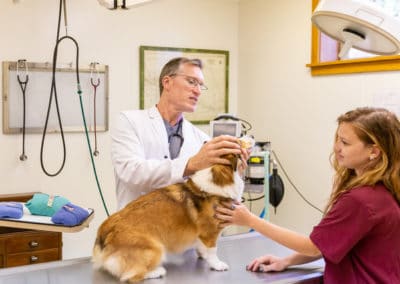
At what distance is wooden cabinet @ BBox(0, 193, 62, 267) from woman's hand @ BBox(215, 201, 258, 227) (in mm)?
1913

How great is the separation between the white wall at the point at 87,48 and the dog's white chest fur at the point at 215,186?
83.0 inches

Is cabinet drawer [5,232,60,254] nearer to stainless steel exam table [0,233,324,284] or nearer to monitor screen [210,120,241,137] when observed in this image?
monitor screen [210,120,241,137]

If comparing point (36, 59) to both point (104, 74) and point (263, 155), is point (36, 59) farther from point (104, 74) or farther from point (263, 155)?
point (263, 155)

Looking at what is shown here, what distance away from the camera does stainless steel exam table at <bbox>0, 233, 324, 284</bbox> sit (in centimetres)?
135

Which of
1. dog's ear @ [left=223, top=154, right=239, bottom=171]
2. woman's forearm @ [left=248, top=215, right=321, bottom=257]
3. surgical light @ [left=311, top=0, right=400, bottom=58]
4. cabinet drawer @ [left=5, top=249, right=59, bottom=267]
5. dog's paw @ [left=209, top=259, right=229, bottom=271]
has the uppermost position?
surgical light @ [left=311, top=0, right=400, bottom=58]

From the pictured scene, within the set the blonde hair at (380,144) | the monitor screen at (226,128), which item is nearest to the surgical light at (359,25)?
the blonde hair at (380,144)

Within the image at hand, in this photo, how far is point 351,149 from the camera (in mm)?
1354

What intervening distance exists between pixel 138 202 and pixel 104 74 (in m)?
2.24

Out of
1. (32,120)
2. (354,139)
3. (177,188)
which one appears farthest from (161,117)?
(32,120)

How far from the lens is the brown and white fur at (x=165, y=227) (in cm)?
133

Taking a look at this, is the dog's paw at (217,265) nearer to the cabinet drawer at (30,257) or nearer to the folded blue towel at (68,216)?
the folded blue towel at (68,216)

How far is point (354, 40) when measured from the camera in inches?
51.6

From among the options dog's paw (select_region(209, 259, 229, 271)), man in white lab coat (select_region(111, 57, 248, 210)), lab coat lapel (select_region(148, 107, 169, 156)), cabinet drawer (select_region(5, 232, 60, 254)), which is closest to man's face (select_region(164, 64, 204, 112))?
man in white lab coat (select_region(111, 57, 248, 210))

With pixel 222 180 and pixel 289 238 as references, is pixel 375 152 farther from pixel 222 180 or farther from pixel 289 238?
pixel 222 180
